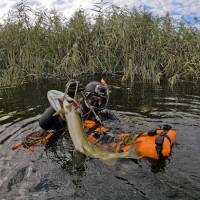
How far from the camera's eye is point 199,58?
11.2 meters

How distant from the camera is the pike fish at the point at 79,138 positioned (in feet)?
15.0

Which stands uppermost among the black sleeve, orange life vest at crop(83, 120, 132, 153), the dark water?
the black sleeve

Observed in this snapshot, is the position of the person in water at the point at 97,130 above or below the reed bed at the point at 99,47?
below

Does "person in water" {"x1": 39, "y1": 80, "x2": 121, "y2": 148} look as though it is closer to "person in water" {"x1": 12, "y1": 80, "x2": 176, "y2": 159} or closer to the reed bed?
"person in water" {"x1": 12, "y1": 80, "x2": 176, "y2": 159}

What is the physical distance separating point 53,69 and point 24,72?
0.98 meters

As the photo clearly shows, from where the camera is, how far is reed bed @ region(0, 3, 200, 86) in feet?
36.6

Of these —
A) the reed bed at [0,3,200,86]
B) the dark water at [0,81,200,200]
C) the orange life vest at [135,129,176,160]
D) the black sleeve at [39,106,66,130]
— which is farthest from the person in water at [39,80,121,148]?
the reed bed at [0,3,200,86]

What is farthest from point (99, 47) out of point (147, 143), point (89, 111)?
point (147, 143)

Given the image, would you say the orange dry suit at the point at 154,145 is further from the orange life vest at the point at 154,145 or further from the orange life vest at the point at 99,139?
the orange life vest at the point at 99,139

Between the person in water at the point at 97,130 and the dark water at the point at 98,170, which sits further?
the person in water at the point at 97,130

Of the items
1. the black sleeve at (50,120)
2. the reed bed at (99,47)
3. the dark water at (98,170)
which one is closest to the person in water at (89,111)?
the black sleeve at (50,120)

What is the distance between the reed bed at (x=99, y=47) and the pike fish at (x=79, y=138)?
20.7ft

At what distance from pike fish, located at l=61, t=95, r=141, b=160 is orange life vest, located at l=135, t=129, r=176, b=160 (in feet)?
0.41

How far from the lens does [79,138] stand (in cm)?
455
